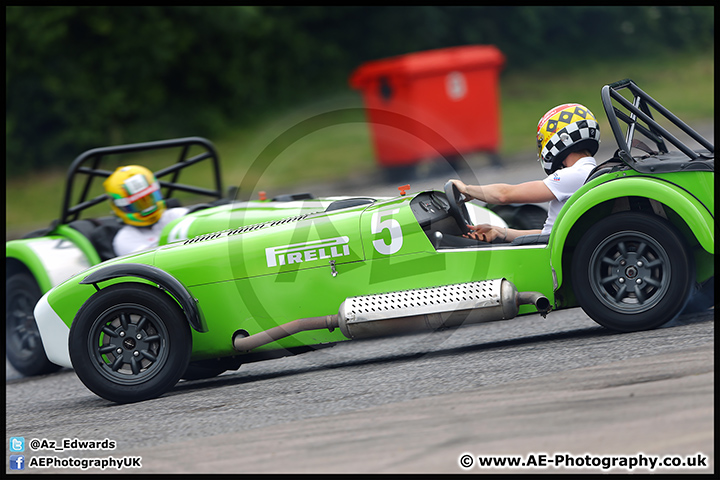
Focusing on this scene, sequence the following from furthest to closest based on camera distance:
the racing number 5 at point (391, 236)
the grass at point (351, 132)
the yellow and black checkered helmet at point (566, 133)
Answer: the grass at point (351, 132)
the yellow and black checkered helmet at point (566, 133)
the racing number 5 at point (391, 236)

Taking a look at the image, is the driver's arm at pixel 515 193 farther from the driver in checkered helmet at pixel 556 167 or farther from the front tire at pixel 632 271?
the front tire at pixel 632 271

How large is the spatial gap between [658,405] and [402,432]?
3.90ft

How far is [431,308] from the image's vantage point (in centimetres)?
567

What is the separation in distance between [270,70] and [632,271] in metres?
27.1

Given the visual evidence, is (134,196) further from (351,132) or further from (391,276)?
(351,132)

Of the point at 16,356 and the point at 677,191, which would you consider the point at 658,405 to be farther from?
the point at 16,356

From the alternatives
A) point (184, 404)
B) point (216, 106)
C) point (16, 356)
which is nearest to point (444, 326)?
point (184, 404)

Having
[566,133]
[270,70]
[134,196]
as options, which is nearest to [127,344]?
[134,196]

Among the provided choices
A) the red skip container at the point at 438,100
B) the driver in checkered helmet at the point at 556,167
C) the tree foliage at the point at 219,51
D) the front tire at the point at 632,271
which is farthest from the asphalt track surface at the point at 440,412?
the tree foliage at the point at 219,51

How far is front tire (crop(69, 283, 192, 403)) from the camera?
5.90 m

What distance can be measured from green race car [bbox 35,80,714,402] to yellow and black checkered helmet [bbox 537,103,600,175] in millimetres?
221

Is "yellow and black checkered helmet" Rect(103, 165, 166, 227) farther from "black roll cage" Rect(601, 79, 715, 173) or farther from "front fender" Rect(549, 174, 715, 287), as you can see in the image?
"black roll cage" Rect(601, 79, 715, 173)

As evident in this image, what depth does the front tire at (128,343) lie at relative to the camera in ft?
19.4

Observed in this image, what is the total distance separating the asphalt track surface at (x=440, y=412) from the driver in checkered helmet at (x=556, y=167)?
0.92m
